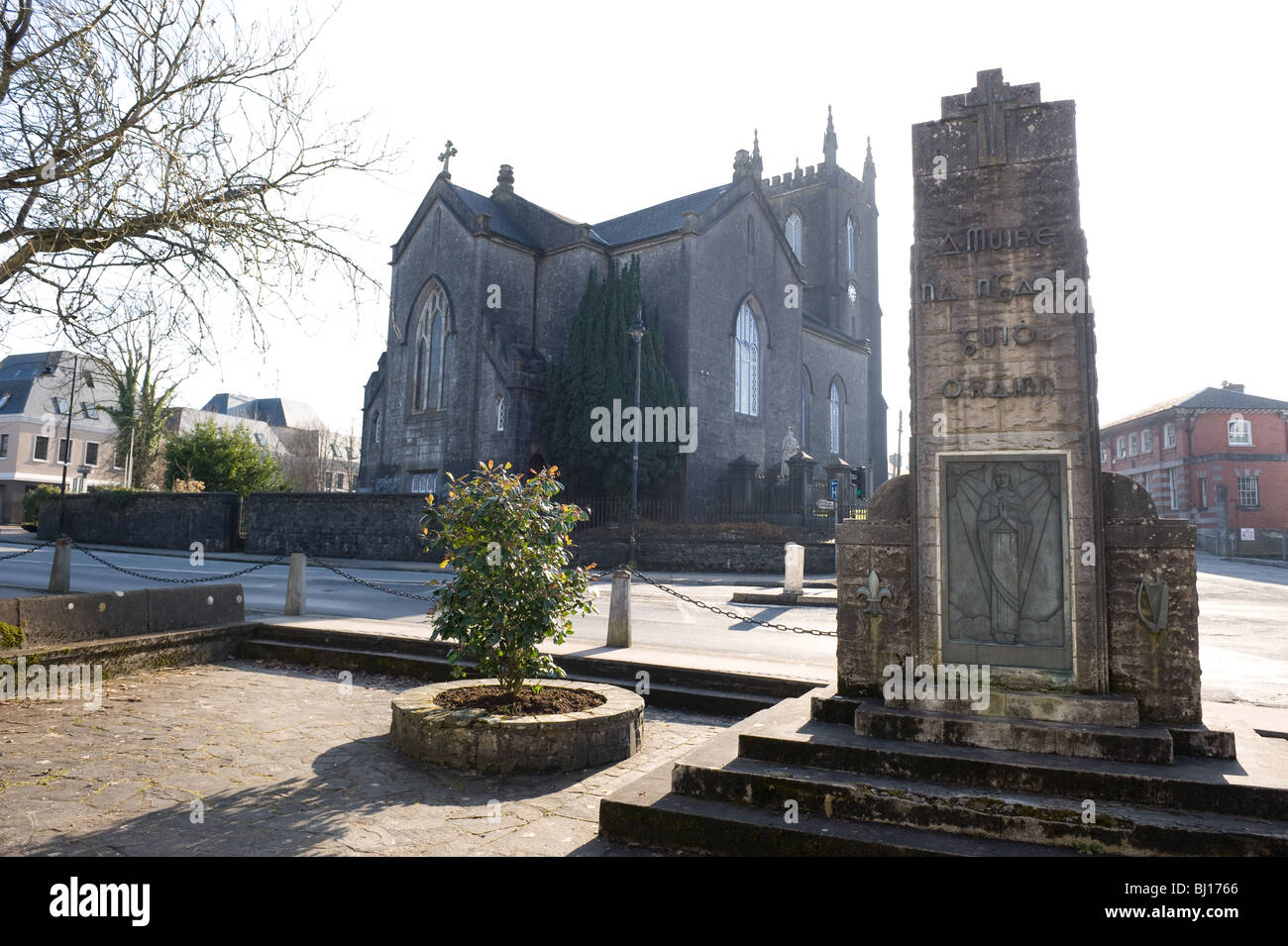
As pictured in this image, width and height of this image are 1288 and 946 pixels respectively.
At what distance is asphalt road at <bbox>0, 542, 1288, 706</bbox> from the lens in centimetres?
845

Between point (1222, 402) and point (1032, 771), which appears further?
point (1222, 402)

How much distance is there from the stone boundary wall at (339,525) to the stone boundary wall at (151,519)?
1254 mm

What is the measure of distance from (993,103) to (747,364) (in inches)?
1084

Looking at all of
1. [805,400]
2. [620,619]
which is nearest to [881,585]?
[620,619]

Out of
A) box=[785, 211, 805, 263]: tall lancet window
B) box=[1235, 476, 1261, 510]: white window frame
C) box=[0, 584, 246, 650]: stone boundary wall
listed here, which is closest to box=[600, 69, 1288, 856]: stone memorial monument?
box=[0, 584, 246, 650]: stone boundary wall

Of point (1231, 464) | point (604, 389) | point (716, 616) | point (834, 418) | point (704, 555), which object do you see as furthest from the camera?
point (834, 418)

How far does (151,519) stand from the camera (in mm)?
30828

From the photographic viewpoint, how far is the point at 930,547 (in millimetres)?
5078

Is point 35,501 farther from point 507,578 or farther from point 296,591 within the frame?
point 507,578

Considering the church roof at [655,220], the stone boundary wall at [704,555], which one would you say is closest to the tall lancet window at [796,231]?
the church roof at [655,220]

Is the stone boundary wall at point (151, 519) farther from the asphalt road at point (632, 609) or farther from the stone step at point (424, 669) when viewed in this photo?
the stone step at point (424, 669)

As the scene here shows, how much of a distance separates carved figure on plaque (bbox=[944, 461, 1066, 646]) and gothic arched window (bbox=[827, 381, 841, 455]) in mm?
37162

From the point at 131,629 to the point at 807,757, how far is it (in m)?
7.88
